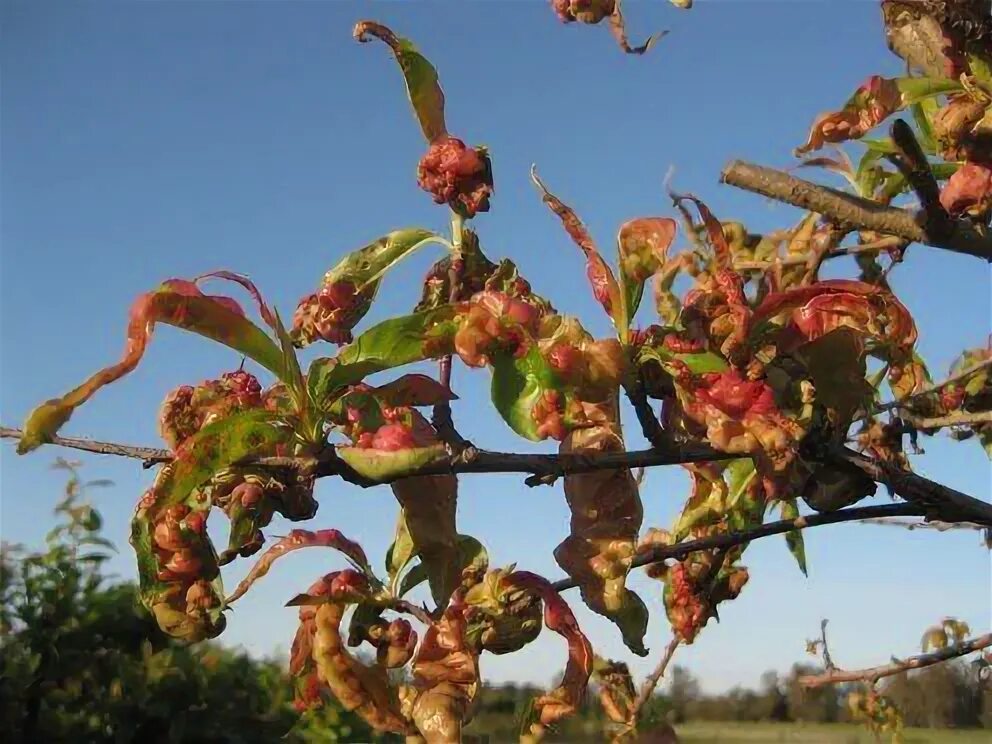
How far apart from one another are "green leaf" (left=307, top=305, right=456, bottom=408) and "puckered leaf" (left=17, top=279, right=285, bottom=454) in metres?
0.06

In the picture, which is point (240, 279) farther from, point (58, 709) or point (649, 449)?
point (58, 709)

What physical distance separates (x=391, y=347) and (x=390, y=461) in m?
0.10

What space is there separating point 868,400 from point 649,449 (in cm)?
19

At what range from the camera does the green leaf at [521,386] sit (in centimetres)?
77

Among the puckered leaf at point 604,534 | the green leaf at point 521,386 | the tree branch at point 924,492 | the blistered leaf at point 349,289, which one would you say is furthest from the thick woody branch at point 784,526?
the blistered leaf at point 349,289

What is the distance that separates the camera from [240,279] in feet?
2.80

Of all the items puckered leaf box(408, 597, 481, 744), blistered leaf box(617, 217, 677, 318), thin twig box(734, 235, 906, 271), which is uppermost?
thin twig box(734, 235, 906, 271)

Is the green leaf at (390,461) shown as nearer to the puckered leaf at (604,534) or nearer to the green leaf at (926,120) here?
the puckered leaf at (604,534)

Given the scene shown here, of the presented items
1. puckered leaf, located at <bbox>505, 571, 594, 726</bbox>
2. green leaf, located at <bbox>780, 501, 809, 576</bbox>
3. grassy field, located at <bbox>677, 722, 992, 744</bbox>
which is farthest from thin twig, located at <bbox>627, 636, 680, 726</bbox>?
grassy field, located at <bbox>677, 722, 992, 744</bbox>

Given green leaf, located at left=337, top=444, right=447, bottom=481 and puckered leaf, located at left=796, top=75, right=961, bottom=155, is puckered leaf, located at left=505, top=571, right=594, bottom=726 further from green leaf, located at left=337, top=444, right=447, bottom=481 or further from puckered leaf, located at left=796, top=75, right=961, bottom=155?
puckered leaf, located at left=796, top=75, right=961, bottom=155

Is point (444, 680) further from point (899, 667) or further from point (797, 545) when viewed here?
point (899, 667)

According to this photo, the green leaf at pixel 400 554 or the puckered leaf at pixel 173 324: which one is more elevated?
the puckered leaf at pixel 173 324

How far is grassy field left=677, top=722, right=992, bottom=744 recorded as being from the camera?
3.14 m

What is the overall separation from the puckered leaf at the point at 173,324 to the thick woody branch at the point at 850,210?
393 mm
